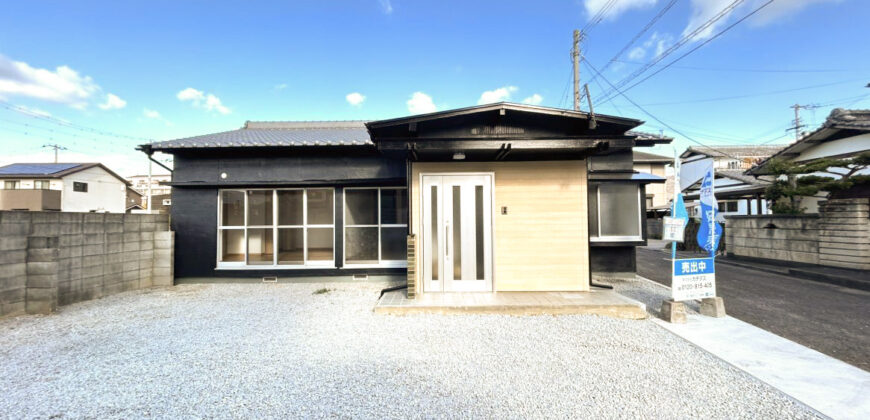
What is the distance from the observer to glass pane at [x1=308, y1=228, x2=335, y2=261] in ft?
22.2

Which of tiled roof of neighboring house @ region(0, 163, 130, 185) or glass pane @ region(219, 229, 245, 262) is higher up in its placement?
tiled roof of neighboring house @ region(0, 163, 130, 185)

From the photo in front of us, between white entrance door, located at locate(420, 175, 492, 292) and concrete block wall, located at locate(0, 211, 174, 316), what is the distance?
17.9 feet

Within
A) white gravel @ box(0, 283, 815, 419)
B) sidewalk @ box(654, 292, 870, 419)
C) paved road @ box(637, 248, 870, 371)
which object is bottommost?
paved road @ box(637, 248, 870, 371)

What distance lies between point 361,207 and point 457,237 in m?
2.54

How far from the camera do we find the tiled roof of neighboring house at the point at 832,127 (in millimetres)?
7910

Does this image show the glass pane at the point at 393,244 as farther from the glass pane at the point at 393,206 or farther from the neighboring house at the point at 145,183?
the neighboring house at the point at 145,183

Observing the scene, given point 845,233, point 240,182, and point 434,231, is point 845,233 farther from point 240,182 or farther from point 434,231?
point 240,182

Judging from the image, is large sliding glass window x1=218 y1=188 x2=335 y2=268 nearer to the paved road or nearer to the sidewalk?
the sidewalk

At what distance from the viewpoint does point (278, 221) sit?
661 cm

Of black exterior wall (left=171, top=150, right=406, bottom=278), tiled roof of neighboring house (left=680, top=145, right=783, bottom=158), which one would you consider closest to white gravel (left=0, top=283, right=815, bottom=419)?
black exterior wall (left=171, top=150, right=406, bottom=278)

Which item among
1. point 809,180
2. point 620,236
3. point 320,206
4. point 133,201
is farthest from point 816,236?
point 133,201

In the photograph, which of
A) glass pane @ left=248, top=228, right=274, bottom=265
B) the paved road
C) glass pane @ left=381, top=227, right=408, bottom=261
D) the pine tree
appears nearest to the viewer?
the paved road

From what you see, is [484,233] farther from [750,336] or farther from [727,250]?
[727,250]

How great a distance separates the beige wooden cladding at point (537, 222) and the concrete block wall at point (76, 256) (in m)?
5.41
